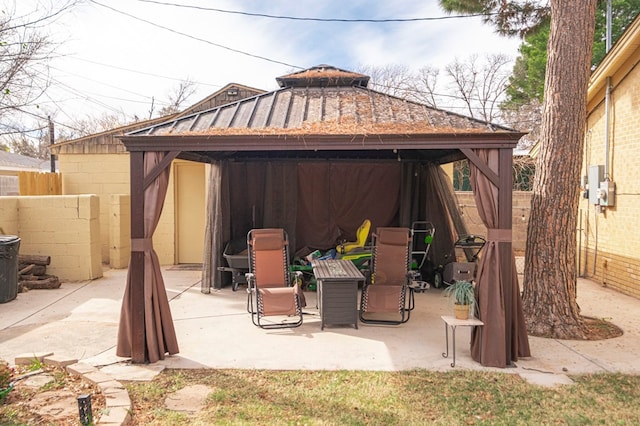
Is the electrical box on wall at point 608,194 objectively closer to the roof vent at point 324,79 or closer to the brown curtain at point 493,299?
the roof vent at point 324,79

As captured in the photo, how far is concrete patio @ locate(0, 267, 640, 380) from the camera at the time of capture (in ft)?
15.4

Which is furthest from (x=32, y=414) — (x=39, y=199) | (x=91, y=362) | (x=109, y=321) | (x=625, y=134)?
(x=625, y=134)

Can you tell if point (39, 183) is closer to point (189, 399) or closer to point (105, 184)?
point (105, 184)

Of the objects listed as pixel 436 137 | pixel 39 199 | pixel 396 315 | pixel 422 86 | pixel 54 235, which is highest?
pixel 422 86

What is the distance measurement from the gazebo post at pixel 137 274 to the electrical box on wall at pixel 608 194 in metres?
7.64

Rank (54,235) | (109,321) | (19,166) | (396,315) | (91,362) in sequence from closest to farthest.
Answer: (91,362) < (109,321) < (396,315) < (54,235) < (19,166)

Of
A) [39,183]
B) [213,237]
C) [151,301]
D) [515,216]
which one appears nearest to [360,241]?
[213,237]

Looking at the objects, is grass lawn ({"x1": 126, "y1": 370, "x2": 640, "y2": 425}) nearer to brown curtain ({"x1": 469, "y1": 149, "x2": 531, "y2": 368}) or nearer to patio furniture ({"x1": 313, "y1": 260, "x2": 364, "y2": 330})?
brown curtain ({"x1": 469, "y1": 149, "x2": 531, "y2": 368})

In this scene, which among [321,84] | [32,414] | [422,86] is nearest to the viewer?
[32,414]

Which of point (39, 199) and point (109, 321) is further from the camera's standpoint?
point (39, 199)

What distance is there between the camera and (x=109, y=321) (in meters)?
6.25

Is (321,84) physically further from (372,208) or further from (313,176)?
(372,208)

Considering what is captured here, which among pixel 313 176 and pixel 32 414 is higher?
pixel 313 176

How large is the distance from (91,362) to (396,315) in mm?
3854
